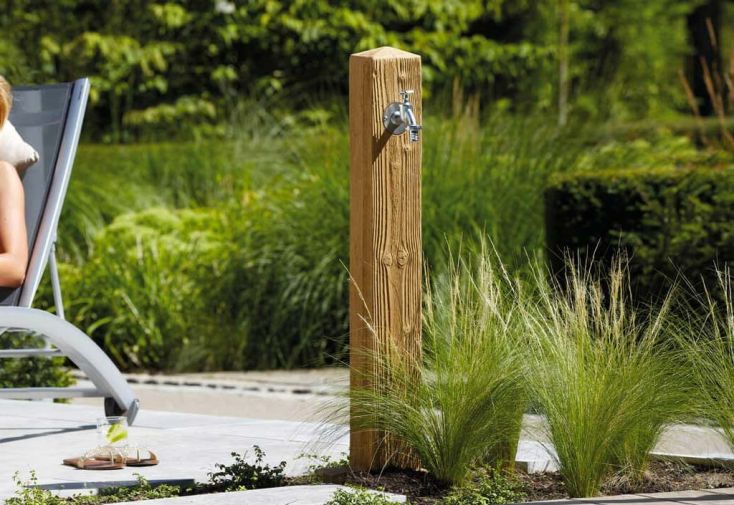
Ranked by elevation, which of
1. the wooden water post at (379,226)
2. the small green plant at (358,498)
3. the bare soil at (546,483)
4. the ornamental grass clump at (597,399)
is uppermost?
the wooden water post at (379,226)

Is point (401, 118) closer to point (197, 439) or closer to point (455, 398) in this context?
point (455, 398)

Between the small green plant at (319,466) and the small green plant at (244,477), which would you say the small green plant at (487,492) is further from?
the small green plant at (244,477)

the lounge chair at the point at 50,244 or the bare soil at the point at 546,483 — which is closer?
the bare soil at the point at 546,483

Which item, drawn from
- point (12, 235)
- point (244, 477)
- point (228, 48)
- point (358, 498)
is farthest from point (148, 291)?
point (228, 48)

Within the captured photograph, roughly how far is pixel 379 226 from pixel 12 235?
176 cm

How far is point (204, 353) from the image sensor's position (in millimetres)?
8703

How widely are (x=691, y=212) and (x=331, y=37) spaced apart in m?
9.69

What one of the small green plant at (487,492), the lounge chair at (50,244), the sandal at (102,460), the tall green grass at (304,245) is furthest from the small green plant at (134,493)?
the tall green grass at (304,245)

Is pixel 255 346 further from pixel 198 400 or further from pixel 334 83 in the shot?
pixel 334 83

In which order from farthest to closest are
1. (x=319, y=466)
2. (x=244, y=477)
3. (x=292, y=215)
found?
(x=292, y=215)
(x=319, y=466)
(x=244, y=477)

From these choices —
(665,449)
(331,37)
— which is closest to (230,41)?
(331,37)

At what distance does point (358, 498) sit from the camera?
3.67 m

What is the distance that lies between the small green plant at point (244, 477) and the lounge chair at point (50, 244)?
111 centimetres

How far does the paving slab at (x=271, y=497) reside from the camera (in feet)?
12.1
